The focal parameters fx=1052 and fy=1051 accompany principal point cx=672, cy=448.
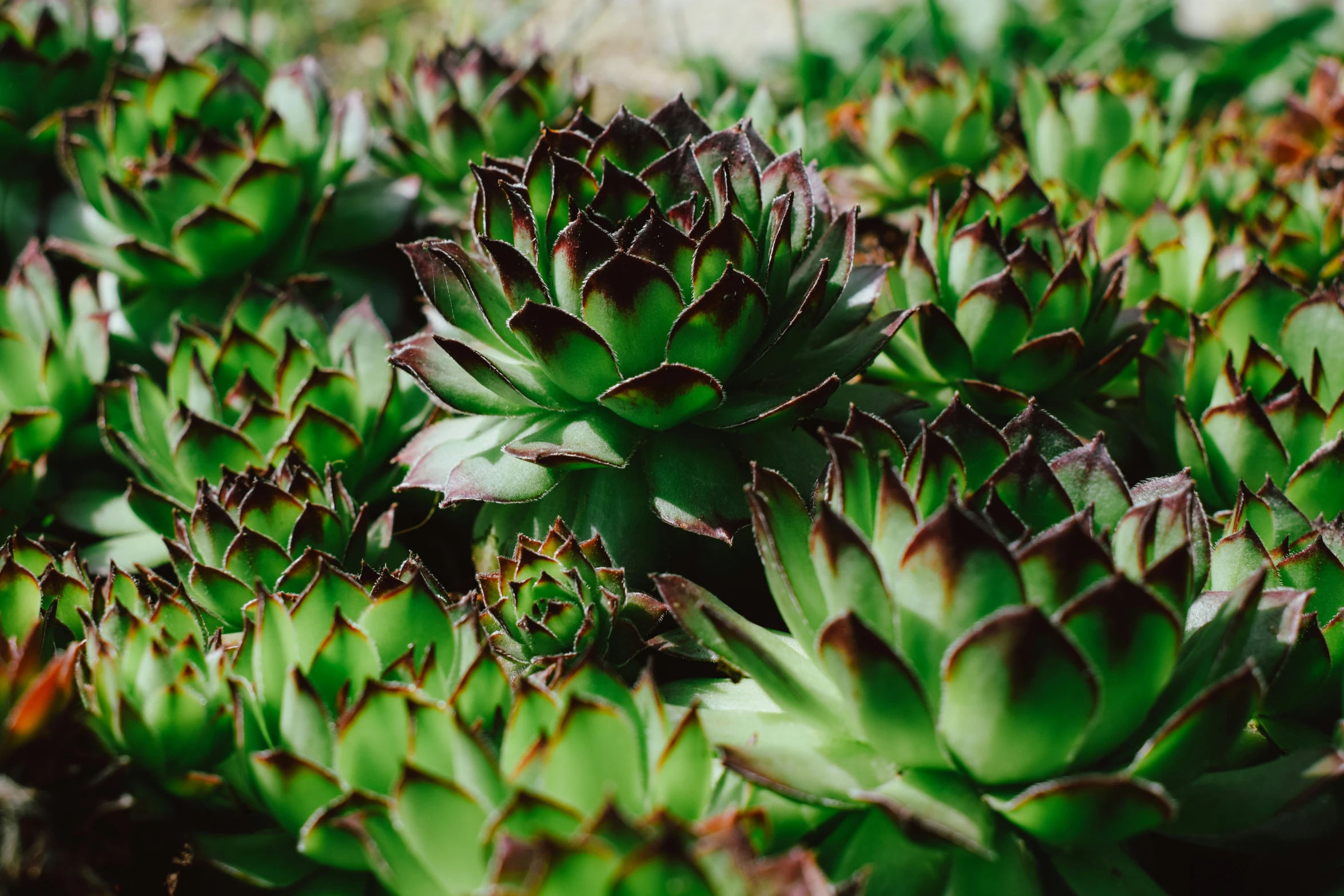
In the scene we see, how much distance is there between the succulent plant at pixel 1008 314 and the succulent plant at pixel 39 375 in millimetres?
1218

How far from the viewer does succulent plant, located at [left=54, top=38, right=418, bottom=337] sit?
167 centimetres

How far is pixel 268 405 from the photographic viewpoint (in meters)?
1.45

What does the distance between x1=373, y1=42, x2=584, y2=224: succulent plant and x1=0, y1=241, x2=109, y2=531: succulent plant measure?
23.9 inches

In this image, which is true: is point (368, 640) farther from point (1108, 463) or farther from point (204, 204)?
point (204, 204)

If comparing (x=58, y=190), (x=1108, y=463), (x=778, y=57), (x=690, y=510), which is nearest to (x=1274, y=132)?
(x=1108, y=463)

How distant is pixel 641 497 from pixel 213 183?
3.03ft

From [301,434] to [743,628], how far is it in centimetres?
69

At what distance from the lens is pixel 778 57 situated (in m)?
4.18

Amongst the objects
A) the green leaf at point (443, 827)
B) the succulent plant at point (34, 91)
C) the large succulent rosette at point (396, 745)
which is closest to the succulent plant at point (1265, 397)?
the large succulent rosette at point (396, 745)

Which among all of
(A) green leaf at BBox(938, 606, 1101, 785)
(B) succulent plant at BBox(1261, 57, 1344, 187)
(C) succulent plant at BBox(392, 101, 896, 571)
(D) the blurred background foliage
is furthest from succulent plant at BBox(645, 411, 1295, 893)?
(B) succulent plant at BBox(1261, 57, 1344, 187)

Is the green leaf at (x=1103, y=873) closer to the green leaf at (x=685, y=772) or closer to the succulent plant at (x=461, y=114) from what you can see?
the green leaf at (x=685, y=772)

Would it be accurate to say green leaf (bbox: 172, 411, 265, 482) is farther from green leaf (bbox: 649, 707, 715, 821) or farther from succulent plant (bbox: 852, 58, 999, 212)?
succulent plant (bbox: 852, 58, 999, 212)

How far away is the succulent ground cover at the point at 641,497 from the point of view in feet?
2.86

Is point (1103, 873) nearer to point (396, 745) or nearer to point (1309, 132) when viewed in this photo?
point (396, 745)
